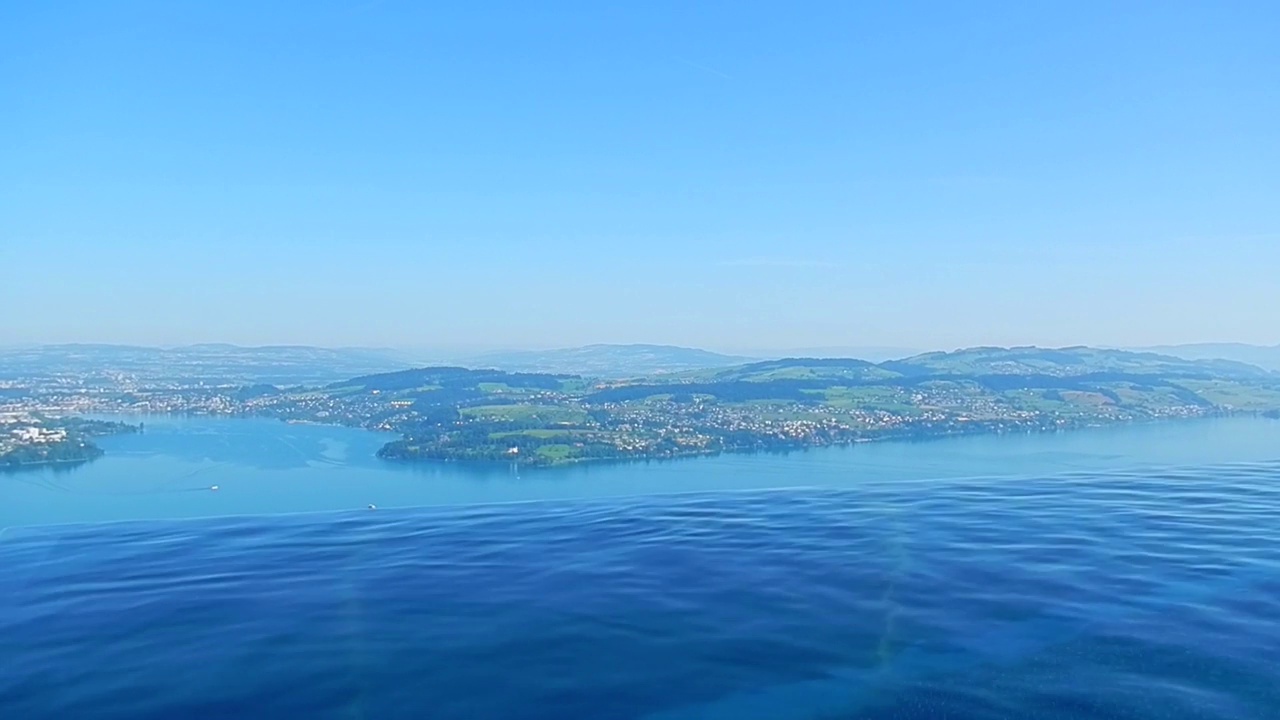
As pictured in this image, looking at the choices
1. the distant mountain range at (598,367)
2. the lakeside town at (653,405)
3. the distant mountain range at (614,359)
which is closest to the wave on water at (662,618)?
the lakeside town at (653,405)

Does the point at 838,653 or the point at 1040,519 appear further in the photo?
the point at 1040,519

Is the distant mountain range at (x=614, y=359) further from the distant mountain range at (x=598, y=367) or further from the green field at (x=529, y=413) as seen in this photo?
the green field at (x=529, y=413)

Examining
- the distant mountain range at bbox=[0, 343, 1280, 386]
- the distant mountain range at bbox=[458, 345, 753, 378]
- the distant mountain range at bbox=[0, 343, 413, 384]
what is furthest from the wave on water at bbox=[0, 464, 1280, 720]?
the distant mountain range at bbox=[458, 345, 753, 378]

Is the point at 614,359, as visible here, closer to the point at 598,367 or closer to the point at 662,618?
the point at 598,367

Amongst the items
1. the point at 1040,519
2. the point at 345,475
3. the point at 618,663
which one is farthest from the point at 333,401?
the point at 618,663

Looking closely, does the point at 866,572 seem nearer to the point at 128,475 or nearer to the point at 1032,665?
the point at 1032,665

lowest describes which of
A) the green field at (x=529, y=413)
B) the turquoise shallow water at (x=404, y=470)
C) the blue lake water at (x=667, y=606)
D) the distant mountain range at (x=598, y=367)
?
the turquoise shallow water at (x=404, y=470)
